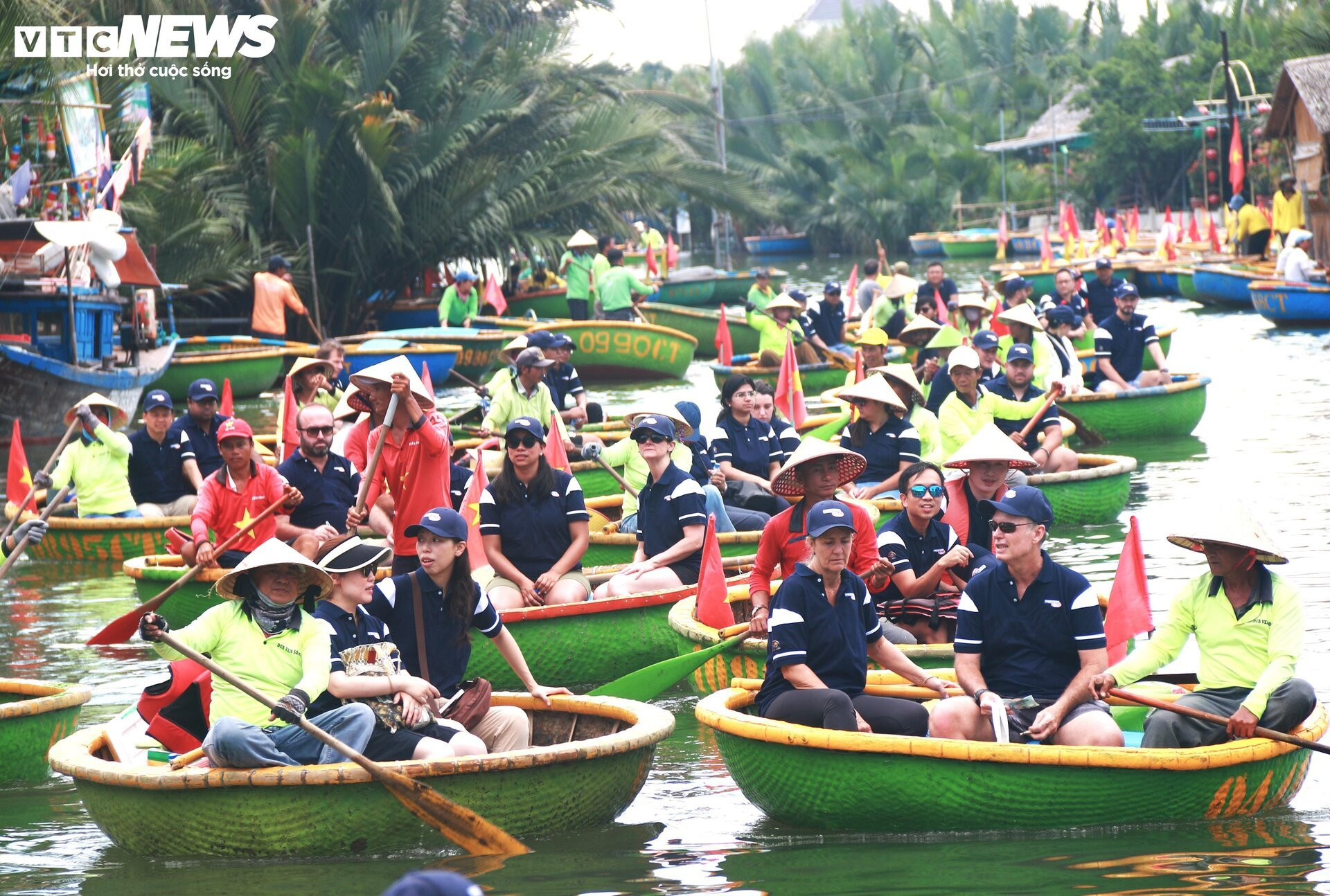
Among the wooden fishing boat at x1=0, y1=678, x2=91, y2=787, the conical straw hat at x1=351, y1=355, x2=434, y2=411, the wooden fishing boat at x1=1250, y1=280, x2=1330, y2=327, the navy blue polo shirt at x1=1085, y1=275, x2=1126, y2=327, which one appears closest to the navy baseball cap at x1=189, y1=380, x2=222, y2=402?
the conical straw hat at x1=351, y1=355, x2=434, y2=411

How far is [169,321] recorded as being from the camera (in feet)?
89.6

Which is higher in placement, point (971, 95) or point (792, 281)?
point (971, 95)

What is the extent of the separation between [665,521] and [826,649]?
3.45 meters

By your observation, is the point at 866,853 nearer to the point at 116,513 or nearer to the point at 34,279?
the point at 116,513

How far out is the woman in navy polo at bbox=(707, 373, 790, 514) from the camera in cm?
1310

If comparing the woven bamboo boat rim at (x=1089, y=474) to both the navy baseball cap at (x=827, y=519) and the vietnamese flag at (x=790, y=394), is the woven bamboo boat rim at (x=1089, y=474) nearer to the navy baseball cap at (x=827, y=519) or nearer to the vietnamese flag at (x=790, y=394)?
Answer: the vietnamese flag at (x=790, y=394)

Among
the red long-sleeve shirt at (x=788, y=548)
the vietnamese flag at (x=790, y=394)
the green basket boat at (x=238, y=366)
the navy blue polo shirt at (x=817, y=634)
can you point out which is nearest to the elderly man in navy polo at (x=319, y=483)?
the red long-sleeve shirt at (x=788, y=548)

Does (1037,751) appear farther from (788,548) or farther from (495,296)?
(495,296)

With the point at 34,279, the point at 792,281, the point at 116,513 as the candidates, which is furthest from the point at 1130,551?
the point at 792,281

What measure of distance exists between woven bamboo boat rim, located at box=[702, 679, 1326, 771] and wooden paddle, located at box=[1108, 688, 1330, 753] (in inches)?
1.9

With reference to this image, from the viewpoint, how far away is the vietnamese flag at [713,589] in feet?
32.5

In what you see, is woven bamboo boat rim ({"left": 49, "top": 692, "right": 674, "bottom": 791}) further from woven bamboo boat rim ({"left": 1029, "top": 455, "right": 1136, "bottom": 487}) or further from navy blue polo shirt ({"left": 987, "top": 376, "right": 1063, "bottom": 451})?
navy blue polo shirt ({"left": 987, "top": 376, "right": 1063, "bottom": 451})

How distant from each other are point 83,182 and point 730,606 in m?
15.4

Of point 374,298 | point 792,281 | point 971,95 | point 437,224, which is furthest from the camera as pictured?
point 971,95
